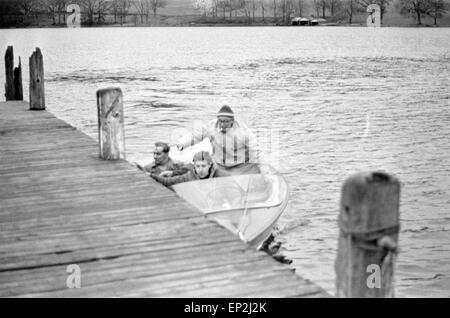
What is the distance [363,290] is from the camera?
3947 mm

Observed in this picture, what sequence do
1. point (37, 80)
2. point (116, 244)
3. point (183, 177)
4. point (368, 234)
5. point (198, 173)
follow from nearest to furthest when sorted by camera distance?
point (368, 234) < point (116, 244) < point (183, 177) < point (198, 173) < point (37, 80)

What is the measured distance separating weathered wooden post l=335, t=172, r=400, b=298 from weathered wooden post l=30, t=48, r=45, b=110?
13.5 metres

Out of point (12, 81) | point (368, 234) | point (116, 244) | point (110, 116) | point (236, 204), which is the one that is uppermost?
point (12, 81)

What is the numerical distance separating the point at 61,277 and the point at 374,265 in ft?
8.34

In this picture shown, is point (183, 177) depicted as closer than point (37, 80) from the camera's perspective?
Yes

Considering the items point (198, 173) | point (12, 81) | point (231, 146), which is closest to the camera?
point (198, 173)

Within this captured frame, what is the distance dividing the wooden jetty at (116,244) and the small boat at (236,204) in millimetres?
639

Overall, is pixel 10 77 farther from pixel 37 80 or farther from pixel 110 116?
pixel 110 116

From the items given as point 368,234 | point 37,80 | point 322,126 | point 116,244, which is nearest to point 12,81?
point 37,80

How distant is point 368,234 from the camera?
3.74 meters

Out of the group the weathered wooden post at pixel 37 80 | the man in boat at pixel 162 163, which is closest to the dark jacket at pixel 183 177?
the man in boat at pixel 162 163

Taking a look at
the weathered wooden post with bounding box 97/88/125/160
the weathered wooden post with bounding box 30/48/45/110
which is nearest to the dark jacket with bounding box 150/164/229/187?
the weathered wooden post with bounding box 97/88/125/160

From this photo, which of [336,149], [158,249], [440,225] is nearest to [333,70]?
[336,149]

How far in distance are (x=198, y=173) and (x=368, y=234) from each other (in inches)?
222
